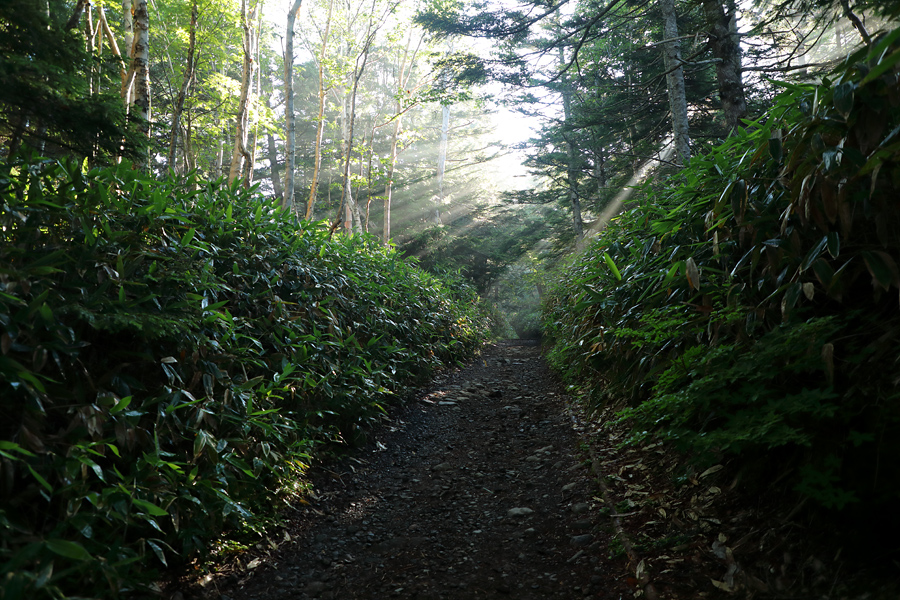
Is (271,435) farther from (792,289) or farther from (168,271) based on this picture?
(792,289)

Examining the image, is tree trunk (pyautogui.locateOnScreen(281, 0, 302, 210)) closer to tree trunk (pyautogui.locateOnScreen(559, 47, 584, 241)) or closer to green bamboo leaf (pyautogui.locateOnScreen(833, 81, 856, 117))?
tree trunk (pyautogui.locateOnScreen(559, 47, 584, 241))

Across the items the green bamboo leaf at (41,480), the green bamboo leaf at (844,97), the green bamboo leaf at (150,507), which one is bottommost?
the green bamboo leaf at (150,507)

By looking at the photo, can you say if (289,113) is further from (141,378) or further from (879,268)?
(879,268)

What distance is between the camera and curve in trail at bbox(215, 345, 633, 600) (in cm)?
234

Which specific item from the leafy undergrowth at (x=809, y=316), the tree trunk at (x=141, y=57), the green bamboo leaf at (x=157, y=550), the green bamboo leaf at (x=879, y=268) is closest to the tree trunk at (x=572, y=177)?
the tree trunk at (x=141, y=57)

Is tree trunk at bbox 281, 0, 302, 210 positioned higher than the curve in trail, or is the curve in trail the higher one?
tree trunk at bbox 281, 0, 302, 210

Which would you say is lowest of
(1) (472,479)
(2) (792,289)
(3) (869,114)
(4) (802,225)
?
(1) (472,479)

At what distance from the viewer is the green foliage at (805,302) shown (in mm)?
1674

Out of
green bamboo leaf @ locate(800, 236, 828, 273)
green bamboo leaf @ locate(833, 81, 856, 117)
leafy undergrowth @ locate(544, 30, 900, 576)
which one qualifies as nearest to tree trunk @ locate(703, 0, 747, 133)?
leafy undergrowth @ locate(544, 30, 900, 576)

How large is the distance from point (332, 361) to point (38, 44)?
9.33ft

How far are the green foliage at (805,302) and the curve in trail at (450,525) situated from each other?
0.83 metres

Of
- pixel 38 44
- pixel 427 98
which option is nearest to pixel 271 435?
pixel 38 44

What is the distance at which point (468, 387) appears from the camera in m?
6.75

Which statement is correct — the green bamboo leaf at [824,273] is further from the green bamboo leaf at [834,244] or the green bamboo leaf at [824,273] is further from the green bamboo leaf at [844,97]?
the green bamboo leaf at [844,97]
